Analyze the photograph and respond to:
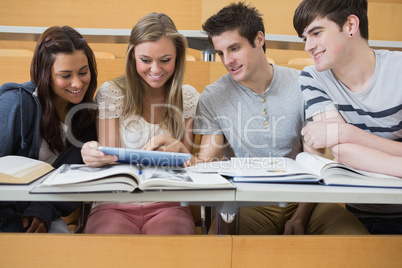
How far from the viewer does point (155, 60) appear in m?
1.31

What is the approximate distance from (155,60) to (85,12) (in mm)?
2651

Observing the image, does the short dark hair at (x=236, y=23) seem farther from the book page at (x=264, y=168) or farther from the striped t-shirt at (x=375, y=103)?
the book page at (x=264, y=168)

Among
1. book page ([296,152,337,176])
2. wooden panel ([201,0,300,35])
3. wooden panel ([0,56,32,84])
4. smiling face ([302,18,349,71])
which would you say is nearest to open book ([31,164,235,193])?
book page ([296,152,337,176])

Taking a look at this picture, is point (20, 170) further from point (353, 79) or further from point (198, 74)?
point (198, 74)

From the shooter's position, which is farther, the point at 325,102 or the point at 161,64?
the point at 161,64

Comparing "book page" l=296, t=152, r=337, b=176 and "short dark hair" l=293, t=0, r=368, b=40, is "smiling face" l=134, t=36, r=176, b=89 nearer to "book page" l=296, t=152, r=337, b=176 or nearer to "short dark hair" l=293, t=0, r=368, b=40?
"short dark hair" l=293, t=0, r=368, b=40

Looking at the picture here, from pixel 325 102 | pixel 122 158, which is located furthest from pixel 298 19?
pixel 122 158

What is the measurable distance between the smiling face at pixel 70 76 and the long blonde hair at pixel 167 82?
128 millimetres

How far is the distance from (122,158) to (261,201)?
0.35 metres

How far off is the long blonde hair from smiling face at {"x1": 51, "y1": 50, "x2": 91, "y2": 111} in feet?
0.42

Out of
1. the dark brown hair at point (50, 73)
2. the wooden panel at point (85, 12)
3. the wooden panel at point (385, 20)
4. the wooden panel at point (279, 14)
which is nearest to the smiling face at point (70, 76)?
the dark brown hair at point (50, 73)

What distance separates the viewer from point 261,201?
729mm

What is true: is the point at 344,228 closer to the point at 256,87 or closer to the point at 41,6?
the point at 256,87

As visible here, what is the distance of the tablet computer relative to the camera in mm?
837
